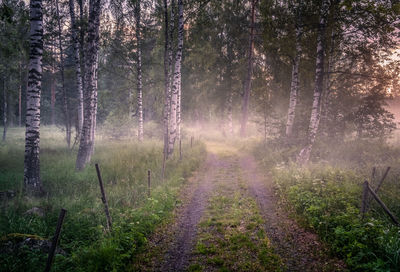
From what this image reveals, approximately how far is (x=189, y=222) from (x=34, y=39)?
8.43 meters

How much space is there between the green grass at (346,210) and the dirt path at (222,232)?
0.37 meters

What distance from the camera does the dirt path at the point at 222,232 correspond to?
4.34 metres

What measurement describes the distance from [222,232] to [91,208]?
13.7 feet

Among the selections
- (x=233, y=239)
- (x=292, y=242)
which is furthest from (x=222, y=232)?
(x=292, y=242)

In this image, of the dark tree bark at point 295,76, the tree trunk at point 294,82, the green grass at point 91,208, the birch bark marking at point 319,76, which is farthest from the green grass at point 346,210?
the green grass at point 91,208

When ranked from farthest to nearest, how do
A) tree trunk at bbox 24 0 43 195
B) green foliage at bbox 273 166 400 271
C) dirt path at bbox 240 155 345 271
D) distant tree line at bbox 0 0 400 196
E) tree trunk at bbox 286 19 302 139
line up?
tree trunk at bbox 286 19 302 139, distant tree line at bbox 0 0 400 196, tree trunk at bbox 24 0 43 195, dirt path at bbox 240 155 345 271, green foliage at bbox 273 166 400 271

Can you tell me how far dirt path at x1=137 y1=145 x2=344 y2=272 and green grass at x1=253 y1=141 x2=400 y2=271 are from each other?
37cm

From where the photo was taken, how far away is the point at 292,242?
5.12m

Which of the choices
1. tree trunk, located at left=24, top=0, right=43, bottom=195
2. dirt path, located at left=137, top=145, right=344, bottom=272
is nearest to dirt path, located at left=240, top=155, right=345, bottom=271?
dirt path, located at left=137, top=145, right=344, bottom=272

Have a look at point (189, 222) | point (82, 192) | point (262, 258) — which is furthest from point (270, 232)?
point (82, 192)

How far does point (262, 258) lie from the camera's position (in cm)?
442

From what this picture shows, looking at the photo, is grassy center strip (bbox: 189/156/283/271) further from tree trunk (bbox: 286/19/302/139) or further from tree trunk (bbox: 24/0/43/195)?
tree trunk (bbox: 286/19/302/139)

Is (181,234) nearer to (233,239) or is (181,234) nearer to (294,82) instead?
(233,239)

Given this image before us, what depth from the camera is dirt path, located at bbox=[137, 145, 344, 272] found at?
434 centimetres
